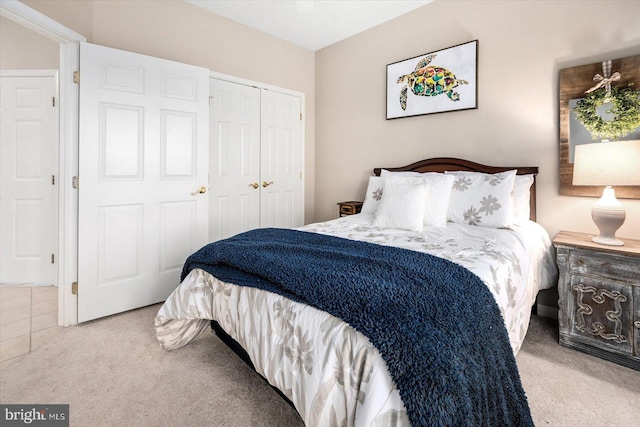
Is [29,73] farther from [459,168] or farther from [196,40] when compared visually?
[459,168]

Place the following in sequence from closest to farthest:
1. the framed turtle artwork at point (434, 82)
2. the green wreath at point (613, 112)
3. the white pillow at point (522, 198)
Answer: the green wreath at point (613, 112) → the white pillow at point (522, 198) → the framed turtle artwork at point (434, 82)

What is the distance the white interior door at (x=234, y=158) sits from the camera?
3.26 meters

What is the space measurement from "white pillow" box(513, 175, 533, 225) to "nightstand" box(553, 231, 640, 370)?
0.33 metres

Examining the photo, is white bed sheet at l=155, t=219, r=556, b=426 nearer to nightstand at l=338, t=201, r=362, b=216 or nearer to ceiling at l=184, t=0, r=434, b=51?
nightstand at l=338, t=201, r=362, b=216

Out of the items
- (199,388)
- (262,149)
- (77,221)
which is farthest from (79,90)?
(199,388)

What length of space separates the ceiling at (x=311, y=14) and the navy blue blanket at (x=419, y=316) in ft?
8.68

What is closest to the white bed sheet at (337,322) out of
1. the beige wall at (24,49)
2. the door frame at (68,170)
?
the door frame at (68,170)

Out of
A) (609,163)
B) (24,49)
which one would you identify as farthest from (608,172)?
(24,49)

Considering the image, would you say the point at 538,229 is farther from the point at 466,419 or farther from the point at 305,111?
the point at 305,111

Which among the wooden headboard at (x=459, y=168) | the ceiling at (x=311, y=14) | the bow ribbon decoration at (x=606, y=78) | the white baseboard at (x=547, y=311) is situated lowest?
the white baseboard at (x=547, y=311)

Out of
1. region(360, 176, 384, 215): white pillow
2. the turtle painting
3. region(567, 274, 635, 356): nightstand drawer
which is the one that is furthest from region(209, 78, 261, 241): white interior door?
region(567, 274, 635, 356): nightstand drawer

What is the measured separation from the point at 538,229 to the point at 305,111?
294 cm

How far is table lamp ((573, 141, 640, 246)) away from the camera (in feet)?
5.83
